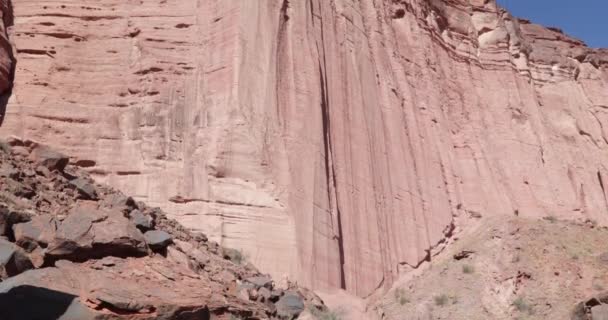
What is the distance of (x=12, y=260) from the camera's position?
8570 mm

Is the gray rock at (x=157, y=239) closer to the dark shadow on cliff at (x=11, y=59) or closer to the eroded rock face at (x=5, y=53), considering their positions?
the dark shadow on cliff at (x=11, y=59)

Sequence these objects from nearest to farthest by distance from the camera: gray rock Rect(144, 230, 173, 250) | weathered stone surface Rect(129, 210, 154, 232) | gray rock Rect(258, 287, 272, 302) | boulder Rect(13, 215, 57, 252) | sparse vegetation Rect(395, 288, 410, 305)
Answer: boulder Rect(13, 215, 57, 252), gray rock Rect(144, 230, 173, 250), weathered stone surface Rect(129, 210, 154, 232), gray rock Rect(258, 287, 272, 302), sparse vegetation Rect(395, 288, 410, 305)

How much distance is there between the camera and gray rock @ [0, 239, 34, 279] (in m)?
8.41

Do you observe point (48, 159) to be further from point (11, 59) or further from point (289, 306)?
point (11, 59)

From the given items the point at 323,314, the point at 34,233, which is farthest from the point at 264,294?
the point at 34,233

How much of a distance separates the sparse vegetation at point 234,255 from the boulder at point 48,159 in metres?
3.45

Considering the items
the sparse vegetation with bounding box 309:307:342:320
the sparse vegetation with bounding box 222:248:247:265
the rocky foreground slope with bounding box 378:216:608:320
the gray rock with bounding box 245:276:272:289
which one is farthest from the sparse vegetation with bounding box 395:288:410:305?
the gray rock with bounding box 245:276:272:289

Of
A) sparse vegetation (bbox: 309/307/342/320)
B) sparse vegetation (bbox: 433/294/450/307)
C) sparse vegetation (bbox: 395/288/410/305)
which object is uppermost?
sparse vegetation (bbox: 309/307/342/320)

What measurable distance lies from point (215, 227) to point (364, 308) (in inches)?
151

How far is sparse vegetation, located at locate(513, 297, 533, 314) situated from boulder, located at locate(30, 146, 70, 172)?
388 inches

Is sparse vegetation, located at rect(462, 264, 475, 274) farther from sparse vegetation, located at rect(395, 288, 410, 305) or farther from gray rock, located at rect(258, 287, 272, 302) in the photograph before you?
gray rock, located at rect(258, 287, 272, 302)

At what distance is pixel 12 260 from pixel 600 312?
29.4 feet

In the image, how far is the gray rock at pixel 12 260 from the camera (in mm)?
8414

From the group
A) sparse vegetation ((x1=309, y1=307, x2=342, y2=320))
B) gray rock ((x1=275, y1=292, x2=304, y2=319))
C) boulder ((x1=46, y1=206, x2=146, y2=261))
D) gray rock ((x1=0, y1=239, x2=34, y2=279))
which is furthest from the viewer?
sparse vegetation ((x1=309, y1=307, x2=342, y2=320))
